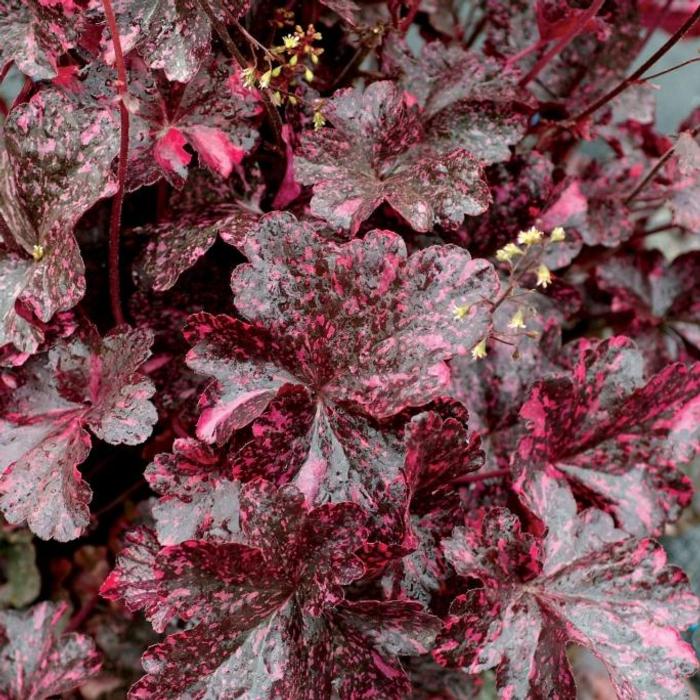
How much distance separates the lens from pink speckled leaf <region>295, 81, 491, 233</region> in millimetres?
906

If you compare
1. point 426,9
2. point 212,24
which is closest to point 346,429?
point 212,24

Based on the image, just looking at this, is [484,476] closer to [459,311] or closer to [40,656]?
[459,311]

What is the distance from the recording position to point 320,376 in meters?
0.88

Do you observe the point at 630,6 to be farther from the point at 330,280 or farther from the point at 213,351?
the point at 213,351

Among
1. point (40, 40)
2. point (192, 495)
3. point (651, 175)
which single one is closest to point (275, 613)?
point (192, 495)

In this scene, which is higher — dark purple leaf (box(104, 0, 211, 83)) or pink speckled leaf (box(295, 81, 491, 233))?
dark purple leaf (box(104, 0, 211, 83))

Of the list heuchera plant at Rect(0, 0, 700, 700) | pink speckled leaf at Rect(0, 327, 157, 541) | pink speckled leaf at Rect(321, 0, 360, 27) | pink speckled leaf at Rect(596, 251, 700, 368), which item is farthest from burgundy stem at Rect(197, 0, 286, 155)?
pink speckled leaf at Rect(596, 251, 700, 368)

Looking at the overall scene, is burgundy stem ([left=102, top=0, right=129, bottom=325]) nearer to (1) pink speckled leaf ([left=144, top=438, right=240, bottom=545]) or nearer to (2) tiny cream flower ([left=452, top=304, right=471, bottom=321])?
(1) pink speckled leaf ([left=144, top=438, right=240, bottom=545])

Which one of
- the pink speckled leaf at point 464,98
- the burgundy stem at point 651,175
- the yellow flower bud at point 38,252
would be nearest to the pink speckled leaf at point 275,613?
the yellow flower bud at point 38,252

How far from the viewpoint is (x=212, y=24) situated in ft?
2.96

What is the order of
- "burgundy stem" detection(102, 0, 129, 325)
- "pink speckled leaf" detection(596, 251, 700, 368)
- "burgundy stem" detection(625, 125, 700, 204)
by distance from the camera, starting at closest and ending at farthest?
1. "burgundy stem" detection(102, 0, 129, 325)
2. "burgundy stem" detection(625, 125, 700, 204)
3. "pink speckled leaf" detection(596, 251, 700, 368)

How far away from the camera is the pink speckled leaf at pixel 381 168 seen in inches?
35.7

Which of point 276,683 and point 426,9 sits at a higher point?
point 426,9

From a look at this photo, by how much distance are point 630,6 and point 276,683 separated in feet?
3.74
